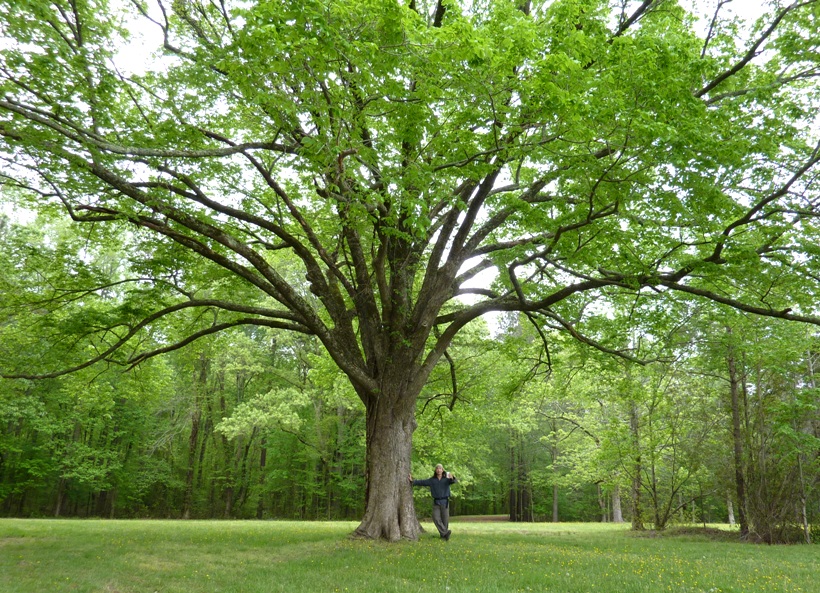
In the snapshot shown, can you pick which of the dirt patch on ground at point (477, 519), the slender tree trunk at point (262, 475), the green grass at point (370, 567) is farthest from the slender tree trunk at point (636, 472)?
the slender tree trunk at point (262, 475)

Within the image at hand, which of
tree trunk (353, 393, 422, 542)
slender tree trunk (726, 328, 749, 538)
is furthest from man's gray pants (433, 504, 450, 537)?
slender tree trunk (726, 328, 749, 538)

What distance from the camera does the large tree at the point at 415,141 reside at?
250 inches

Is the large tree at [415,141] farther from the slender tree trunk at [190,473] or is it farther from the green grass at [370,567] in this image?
the slender tree trunk at [190,473]

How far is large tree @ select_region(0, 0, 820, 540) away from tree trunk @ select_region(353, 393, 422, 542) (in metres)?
0.04

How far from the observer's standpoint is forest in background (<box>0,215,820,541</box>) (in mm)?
13672

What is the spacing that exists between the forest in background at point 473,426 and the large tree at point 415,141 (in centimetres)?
291

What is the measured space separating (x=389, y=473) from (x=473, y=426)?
34.3 ft

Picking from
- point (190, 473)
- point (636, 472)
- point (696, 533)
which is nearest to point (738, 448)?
point (696, 533)

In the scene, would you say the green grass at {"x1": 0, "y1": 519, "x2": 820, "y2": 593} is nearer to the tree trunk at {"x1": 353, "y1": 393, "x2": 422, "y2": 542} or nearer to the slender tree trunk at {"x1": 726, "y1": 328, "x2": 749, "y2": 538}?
the tree trunk at {"x1": 353, "y1": 393, "x2": 422, "y2": 542}

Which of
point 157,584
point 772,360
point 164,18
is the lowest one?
point 157,584

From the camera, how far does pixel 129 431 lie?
3250cm

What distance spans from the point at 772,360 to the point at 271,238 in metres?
13.4

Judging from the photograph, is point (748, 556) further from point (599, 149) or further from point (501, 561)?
point (599, 149)

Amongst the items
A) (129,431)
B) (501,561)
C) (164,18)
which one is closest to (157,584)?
(501,561)
